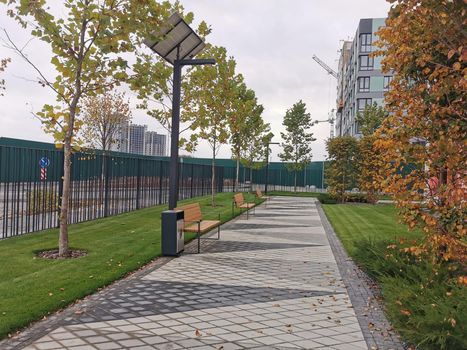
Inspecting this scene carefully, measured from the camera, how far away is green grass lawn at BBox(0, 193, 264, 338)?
16.9ft

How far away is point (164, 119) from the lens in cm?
1678

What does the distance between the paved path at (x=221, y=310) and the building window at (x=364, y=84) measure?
191ft

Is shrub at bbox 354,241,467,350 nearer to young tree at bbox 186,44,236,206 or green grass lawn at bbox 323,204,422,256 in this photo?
green grass lawn at bbox 323,204,422,256

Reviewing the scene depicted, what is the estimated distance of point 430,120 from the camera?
16.8 ft

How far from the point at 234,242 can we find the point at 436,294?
626cm

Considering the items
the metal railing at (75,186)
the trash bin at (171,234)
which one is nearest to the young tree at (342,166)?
the metal railing at (75,186)

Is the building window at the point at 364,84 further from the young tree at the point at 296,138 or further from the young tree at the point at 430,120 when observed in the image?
the young tree at the point at 430,120

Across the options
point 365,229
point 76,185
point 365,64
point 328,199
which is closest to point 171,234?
point 76,185

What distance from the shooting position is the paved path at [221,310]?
14.2 ft

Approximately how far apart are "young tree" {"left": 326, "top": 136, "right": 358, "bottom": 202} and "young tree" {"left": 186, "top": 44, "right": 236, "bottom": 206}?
30.5 ft

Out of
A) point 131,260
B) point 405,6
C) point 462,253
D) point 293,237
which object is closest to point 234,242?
point 293,237

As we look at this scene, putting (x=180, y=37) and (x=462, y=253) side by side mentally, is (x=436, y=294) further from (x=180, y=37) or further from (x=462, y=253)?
(x=180, y=37)

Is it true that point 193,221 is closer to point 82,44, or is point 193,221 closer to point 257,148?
point 82,44

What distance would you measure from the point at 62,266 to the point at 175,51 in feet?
15.3
